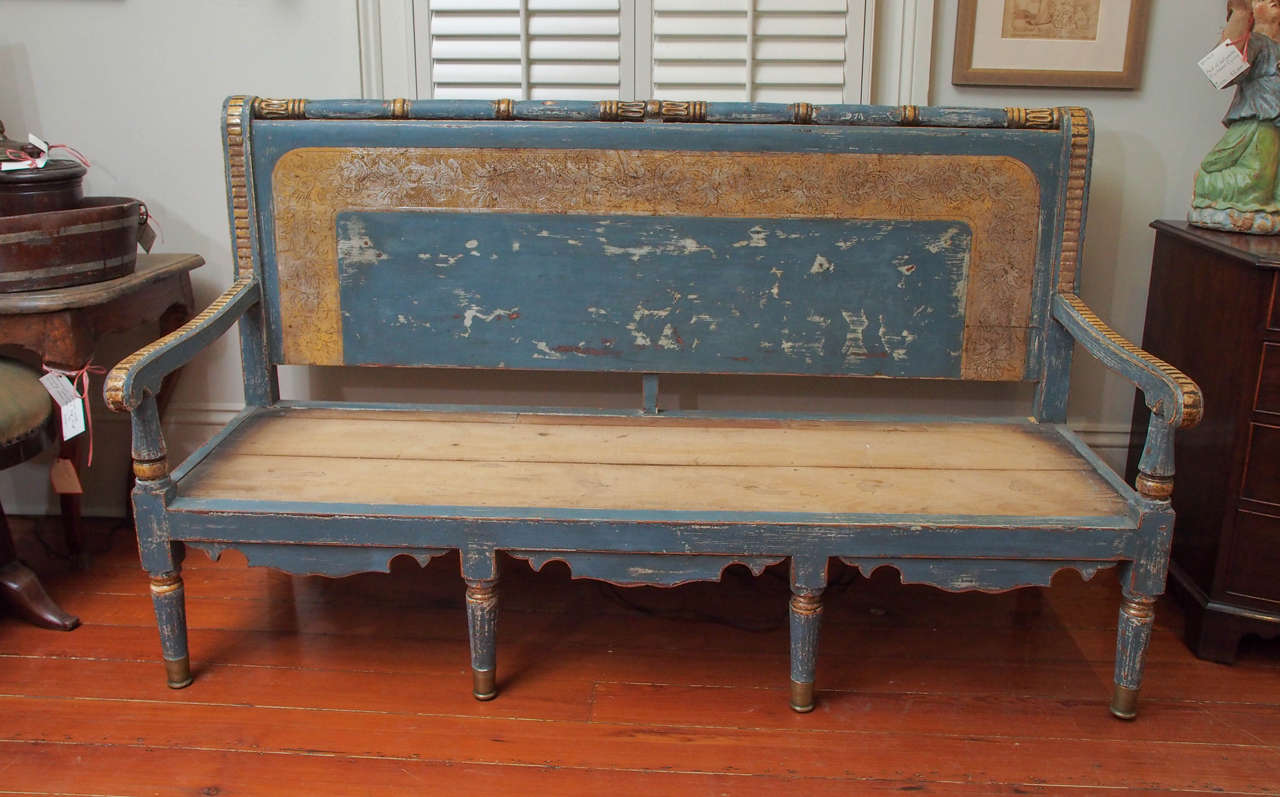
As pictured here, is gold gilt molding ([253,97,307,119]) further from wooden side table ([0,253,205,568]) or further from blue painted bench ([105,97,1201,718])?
wooden side table ([0,253,205,568])

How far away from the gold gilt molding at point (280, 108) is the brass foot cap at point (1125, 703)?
198cm

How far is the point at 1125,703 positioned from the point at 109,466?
8.15 ft

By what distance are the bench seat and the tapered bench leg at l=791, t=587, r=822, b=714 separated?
18 centimetres

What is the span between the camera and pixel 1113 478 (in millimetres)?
1983

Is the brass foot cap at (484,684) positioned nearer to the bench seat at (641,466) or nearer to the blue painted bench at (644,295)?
the blue painted bench at (644,295)

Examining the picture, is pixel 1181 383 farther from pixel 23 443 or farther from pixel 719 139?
pixel 23 443

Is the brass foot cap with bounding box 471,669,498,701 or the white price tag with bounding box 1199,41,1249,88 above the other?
the white price tag with bounding box 1199,41,1249,88

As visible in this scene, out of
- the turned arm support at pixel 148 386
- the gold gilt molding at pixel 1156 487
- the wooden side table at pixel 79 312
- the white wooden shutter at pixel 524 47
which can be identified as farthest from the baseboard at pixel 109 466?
the white wooden shutter at pixel 524 47

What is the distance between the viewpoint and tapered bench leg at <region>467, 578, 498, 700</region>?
6.37 feet

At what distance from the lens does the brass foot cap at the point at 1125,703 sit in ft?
6.48

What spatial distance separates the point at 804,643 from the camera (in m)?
1.95

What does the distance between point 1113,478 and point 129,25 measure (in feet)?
7.80

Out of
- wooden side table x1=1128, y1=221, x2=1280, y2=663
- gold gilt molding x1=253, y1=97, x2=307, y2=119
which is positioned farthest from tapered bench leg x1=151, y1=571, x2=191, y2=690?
wooden side table x1=1128, y1=221, x2=1280, y2=663

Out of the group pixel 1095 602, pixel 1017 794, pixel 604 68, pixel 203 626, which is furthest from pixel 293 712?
pixel 1095 602
